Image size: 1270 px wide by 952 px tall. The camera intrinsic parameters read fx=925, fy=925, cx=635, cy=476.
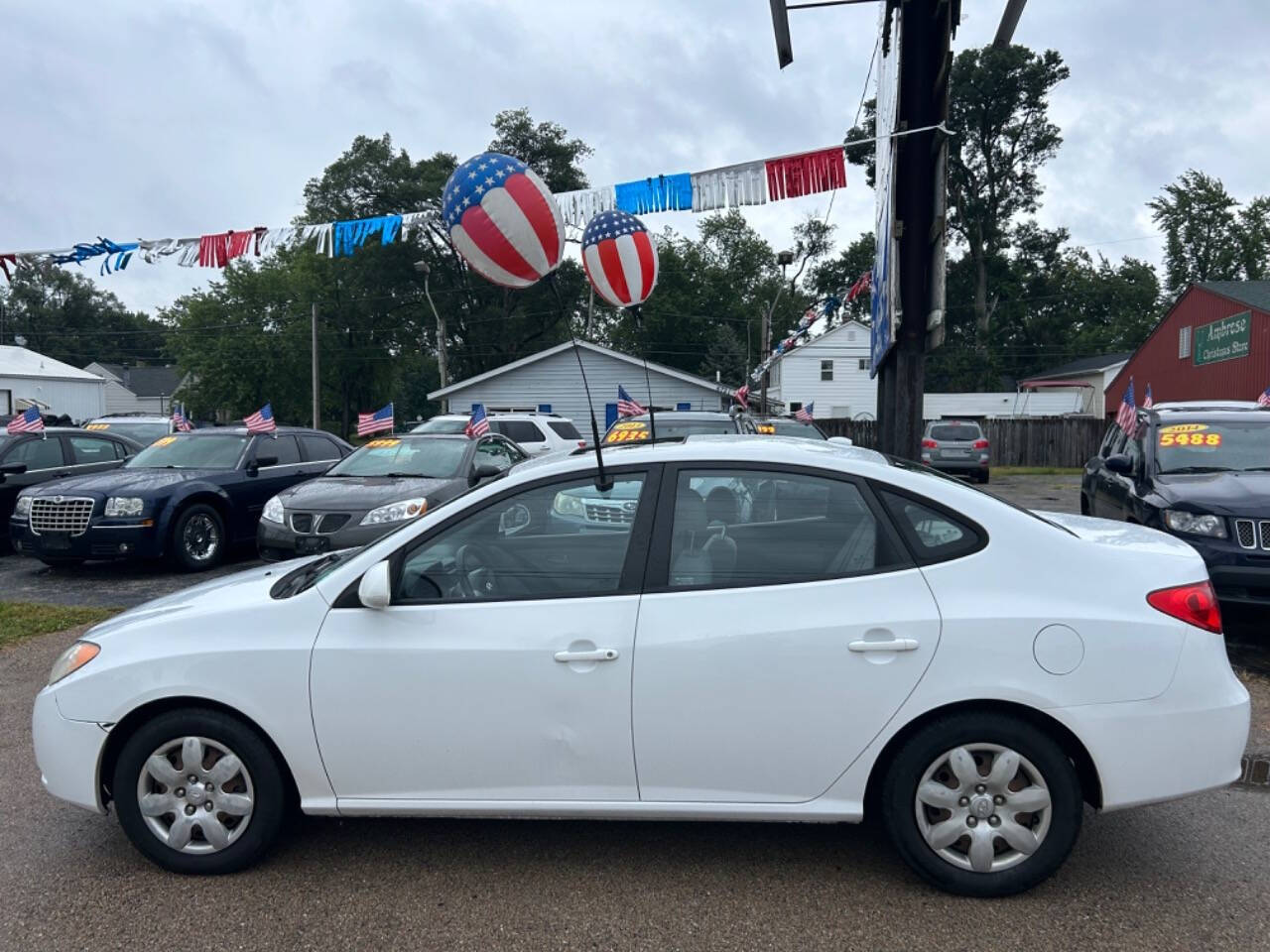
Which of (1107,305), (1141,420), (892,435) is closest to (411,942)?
(892,435)

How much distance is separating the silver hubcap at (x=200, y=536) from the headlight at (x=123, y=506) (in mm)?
536

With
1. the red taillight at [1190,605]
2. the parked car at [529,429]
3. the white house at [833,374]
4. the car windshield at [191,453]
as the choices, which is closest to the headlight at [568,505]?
the red taillight at [1190,605]

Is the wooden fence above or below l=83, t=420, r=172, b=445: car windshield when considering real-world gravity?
below

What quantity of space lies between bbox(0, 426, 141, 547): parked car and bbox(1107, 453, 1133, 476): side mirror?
38.1 feet

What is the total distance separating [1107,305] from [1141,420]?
5539 centimetres

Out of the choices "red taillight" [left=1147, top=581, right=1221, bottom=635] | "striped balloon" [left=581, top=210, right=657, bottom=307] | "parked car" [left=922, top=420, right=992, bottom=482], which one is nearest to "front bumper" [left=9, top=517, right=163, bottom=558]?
"striped balloon" [left=581, top=210, right=657, bottom=307]

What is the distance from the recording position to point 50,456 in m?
11.7

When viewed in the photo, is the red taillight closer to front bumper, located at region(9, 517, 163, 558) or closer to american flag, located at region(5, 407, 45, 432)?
front bumper, located at region(9, 517, 163, 558)

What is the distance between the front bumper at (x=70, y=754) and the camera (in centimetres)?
337

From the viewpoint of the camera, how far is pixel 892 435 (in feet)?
26.8

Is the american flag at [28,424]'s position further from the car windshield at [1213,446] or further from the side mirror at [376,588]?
the car windshield at [1213,446]

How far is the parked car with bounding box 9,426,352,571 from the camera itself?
9.30m

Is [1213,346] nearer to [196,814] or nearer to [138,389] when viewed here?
[196,814]

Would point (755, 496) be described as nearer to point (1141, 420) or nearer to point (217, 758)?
point (217, 758)
